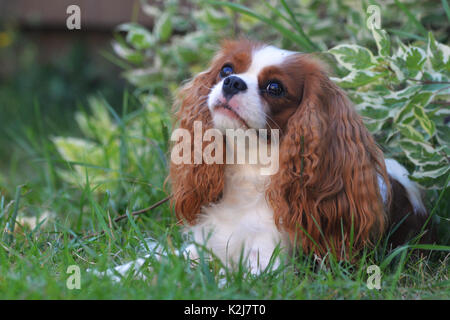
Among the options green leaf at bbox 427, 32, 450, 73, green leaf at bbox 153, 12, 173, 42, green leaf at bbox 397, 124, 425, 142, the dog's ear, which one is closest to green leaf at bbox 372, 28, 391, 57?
green leaf at bbox 427, 32, 450, 73

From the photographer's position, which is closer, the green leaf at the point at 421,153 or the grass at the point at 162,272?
the grass at the point at 162,272

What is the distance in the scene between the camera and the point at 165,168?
8.98ft

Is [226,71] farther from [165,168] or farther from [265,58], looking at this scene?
[165,168]

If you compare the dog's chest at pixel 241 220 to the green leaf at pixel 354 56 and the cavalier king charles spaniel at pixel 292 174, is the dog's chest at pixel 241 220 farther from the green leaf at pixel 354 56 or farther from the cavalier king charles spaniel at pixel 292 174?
the green leaf at pixel 354 56

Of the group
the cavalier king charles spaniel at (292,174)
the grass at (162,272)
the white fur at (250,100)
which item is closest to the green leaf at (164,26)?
the grass at (162,272)

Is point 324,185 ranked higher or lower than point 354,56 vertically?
lower

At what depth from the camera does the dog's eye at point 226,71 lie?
2.15m

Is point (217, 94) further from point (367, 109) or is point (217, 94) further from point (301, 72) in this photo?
point (367, 109)

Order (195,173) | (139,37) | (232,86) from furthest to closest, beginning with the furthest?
(139,37) < (195,173) < (232,86)

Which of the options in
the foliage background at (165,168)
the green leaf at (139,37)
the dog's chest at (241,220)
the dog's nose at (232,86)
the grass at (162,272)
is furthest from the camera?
the green leaf at (139,37)

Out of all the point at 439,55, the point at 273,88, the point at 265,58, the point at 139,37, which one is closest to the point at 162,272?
the point at 273,88

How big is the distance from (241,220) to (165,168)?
2.53ft

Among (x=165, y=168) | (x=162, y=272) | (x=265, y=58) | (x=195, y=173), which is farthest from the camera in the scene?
(x=165, y=168)
